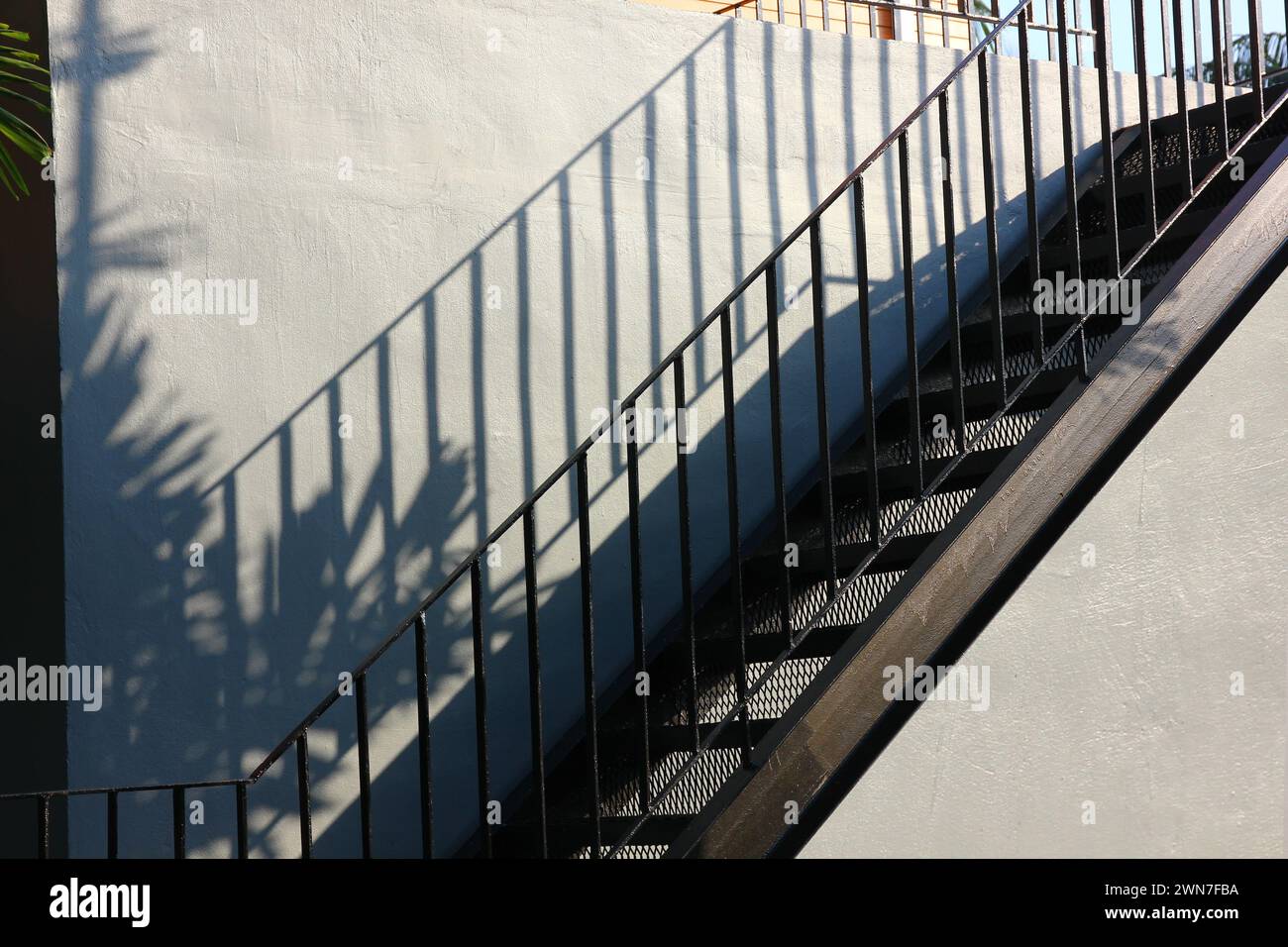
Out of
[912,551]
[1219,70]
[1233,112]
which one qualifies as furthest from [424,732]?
[1233,112]

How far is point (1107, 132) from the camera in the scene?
4125mm

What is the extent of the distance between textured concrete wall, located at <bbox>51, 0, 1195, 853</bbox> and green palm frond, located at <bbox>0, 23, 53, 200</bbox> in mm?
108

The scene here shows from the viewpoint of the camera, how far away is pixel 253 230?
471 cm

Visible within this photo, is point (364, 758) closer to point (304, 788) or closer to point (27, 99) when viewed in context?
point (304, 788)

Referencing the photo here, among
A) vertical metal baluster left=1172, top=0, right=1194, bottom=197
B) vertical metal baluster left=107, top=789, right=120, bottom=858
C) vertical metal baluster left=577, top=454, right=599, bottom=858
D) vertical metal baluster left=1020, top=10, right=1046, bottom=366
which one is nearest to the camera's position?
vertical metal baluster left=107, top=789, right=120, bottom=858

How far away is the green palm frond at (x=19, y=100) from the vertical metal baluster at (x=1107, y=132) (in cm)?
290

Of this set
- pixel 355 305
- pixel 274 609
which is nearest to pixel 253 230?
pixel 355 305

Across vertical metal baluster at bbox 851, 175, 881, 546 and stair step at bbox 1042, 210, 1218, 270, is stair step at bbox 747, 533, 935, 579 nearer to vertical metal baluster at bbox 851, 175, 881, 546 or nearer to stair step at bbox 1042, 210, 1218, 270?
vertical metal baluster at bbox 851, 175, 881, 546

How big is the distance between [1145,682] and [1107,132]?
9.33ft

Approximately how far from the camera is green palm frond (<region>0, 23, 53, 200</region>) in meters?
4.11

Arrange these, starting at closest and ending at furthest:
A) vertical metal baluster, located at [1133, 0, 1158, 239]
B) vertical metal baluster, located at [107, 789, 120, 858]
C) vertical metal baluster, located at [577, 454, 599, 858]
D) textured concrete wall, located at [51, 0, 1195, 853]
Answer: vertical metal baluster, located at [107, 789, 120, 858], vertical metal baluster, located at [577, 454, 599, 858], vertical metal baluster, located at [1133, 0, 1158, 239], textured concrete wall, located at [51, 0, 1195, 853]

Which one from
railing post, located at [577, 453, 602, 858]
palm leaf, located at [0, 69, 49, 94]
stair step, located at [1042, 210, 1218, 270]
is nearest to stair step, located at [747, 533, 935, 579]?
railing post, located at [577, 453, 602, 858]

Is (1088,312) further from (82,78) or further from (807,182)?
(82,78)
